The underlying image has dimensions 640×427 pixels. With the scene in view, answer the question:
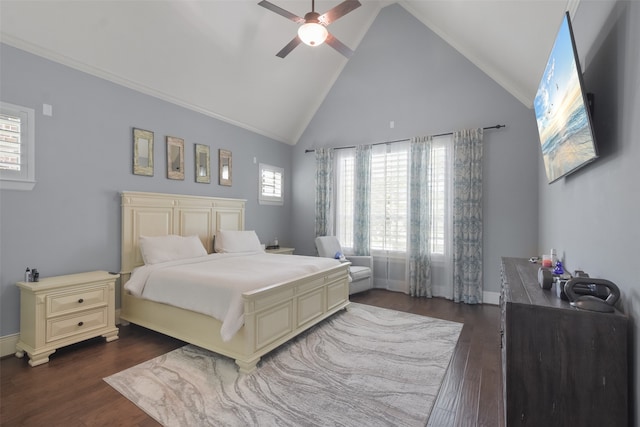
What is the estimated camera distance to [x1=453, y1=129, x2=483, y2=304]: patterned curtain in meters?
4.35

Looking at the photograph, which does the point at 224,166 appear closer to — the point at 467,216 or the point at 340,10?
the point at 340,10

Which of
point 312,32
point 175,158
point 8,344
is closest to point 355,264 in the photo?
point 175,158

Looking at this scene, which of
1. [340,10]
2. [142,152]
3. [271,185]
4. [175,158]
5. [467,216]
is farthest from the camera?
[271,185]

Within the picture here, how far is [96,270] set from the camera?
3.31m

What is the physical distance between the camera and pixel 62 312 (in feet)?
8.81

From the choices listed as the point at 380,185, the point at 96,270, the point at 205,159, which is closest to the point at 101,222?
the point at 96,270

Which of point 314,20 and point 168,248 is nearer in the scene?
point 314,20

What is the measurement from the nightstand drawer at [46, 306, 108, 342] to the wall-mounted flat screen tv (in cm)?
412

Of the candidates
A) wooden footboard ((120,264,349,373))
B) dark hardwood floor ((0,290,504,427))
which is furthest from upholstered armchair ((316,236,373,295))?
dark hardwood floor ((0,290,504,427))

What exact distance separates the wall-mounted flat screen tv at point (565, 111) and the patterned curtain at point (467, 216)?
196cm

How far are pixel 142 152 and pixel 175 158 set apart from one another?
45 centimetres

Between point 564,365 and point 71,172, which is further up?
point 71,172

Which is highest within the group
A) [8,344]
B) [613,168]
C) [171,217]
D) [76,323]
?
[613,168]

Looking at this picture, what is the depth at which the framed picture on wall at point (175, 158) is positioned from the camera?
4094 millimetres
